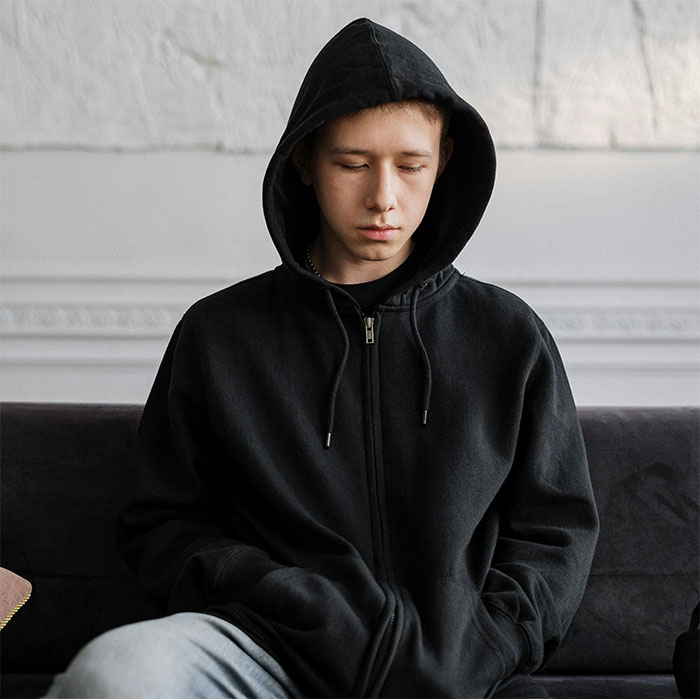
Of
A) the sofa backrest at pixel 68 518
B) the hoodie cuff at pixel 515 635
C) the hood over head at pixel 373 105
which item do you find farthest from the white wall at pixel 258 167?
the hoodie cuff at pixel 515 635

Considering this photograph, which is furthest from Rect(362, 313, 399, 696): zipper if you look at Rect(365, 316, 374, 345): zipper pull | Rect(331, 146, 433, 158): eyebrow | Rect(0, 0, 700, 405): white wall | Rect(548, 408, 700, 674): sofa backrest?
Rect(0, 0, 700, 405): white wall

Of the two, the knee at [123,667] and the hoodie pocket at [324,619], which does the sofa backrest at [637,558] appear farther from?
the knee at [123,667]

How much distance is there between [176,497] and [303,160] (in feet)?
1.70

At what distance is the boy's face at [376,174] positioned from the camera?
1.44 metres

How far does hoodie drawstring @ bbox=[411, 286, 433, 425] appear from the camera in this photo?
1.48 meters

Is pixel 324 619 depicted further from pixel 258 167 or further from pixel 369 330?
pixel 258 167

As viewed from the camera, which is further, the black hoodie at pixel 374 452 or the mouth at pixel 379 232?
the mouth at pixel 379 232

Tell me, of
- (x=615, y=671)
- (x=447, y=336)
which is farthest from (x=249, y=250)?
(x=615, y=671)

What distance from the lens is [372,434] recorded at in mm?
1475

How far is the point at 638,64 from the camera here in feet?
7.45

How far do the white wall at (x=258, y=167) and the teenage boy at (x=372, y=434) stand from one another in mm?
655

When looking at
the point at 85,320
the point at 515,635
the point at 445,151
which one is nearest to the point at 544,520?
the point at 515,635

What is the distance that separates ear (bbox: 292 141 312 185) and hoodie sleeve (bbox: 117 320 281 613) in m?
0.29

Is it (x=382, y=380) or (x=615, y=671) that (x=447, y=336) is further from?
(x=615, y=671)
